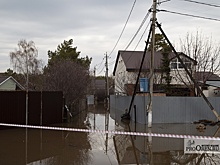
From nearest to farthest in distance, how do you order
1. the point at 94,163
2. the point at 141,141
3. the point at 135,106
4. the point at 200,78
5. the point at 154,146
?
the point at 94,163, the point at 154,146, the point at 141,141, the point at 135,106, the point at 200,78

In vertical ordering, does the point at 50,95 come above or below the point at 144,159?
above

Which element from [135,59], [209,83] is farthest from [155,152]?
[135,59]

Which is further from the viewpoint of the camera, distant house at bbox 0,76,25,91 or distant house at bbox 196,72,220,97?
distant house at bbox 0,76,25,91

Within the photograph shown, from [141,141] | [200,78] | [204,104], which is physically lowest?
[141,141]

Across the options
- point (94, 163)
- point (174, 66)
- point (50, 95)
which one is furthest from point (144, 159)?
point (174, 66)

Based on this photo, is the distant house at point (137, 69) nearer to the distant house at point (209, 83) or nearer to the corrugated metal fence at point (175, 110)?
the distant house at point (209, 83)

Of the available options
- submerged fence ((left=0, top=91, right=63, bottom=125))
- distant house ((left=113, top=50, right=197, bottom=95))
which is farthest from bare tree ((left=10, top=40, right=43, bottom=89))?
submerged fence ((left=0, top=91, right=63, bottom=125))

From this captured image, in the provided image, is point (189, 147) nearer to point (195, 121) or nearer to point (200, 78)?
point (195, 121)

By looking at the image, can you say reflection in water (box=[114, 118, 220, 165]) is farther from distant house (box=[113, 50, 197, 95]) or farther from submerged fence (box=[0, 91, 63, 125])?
distant house (box=[113, 50, 197, 95])

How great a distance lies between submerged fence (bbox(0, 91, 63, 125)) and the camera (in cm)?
1448

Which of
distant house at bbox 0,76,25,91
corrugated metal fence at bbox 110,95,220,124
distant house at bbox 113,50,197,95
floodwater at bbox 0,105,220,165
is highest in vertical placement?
distant house at bbox 113,50,197,95

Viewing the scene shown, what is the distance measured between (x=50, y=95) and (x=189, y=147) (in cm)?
997

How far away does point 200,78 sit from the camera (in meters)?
27.1

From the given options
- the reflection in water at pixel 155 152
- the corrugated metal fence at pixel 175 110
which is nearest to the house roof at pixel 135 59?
the corrugated metal fence at pixel 175 110
